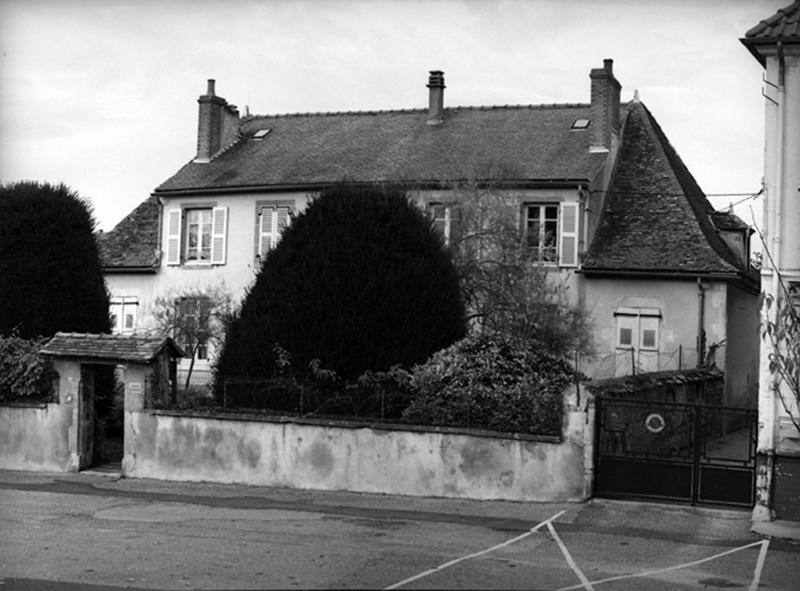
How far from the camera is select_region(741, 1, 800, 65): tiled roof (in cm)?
1557

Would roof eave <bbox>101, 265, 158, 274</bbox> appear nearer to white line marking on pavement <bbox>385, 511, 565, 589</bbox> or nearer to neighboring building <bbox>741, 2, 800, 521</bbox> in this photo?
white line marking on pavement <bbox>385, 511, 565, 589</bbox>

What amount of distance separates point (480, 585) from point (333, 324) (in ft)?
30.5

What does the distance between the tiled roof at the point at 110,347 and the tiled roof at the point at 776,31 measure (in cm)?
1099

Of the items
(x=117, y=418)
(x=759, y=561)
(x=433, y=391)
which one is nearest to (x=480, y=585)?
(x=759, y=561)

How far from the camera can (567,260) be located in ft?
99.6

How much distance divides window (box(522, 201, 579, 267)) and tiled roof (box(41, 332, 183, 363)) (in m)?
12.7

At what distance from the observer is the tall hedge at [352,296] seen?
20047 mm

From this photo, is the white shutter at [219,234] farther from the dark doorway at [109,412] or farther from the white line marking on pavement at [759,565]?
the white line marking on pavement at [759,565]

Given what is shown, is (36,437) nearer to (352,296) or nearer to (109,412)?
(109,412)

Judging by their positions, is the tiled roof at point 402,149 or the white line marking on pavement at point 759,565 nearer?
the white line marking on pavement at point 759,565

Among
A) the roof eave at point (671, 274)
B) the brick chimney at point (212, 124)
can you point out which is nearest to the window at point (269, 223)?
the brick chimney at point (212, 124)

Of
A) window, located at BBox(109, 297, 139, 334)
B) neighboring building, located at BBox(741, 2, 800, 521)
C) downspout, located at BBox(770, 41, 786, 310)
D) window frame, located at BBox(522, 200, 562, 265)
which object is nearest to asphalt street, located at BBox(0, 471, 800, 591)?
neighboring building, located at BBox(741, 2, 800, 521)

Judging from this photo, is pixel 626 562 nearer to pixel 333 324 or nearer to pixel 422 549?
pixel 422 549

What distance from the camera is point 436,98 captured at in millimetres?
35594
